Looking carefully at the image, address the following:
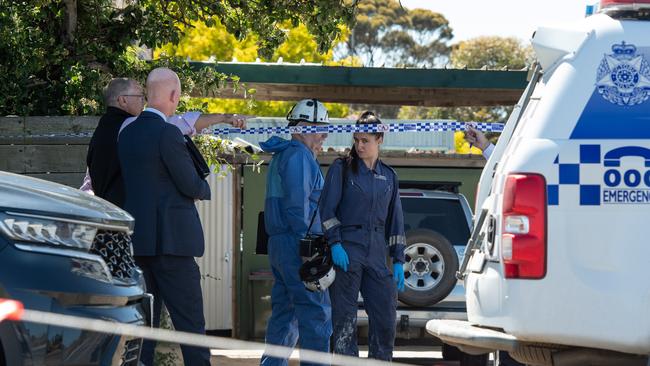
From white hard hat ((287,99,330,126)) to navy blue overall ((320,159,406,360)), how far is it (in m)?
0.33

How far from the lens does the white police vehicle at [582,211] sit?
5.77 m

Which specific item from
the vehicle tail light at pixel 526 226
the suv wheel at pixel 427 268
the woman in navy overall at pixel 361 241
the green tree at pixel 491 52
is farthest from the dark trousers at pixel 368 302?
the green tree at pixel 491 52

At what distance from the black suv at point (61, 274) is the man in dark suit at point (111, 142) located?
153cm

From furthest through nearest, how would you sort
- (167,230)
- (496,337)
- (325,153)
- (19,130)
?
(325,153), (19,130), (167,230), (496,337)

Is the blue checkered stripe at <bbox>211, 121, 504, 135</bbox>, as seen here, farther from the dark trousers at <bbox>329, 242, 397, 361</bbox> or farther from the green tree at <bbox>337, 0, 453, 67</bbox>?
the green tree at <bbox>337, 0, 453, 67</bbox>

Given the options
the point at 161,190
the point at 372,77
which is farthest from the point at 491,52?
the point at 161,190

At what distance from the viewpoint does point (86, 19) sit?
425 inches

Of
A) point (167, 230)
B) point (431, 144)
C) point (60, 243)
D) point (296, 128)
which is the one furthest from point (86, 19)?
point (431, 144)

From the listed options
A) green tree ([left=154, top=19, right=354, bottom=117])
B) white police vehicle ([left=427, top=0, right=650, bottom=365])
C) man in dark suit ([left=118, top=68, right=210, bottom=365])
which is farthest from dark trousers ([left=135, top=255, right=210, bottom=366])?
green tree ([left=154, top=19, right=354, bottom=117])

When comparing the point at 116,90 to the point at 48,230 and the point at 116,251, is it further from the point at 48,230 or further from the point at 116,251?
the point at 48,230

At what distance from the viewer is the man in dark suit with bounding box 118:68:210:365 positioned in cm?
718

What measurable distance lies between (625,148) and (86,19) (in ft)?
20.3

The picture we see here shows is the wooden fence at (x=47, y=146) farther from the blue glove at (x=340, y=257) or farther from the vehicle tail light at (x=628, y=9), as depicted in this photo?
the vehicle tail light at (x=628, y=9)

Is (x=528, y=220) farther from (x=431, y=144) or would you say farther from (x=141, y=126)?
(x=431, y=144)
